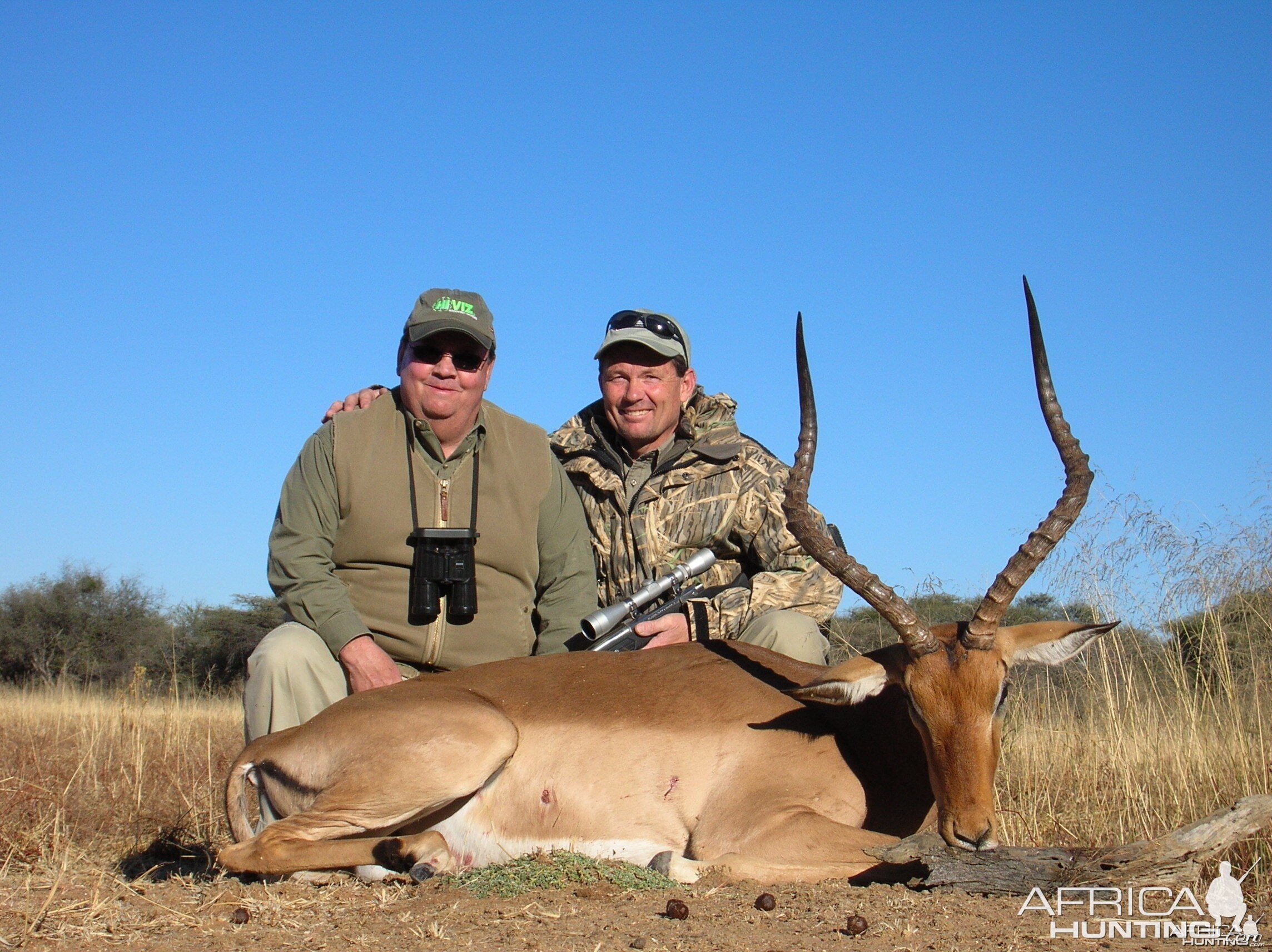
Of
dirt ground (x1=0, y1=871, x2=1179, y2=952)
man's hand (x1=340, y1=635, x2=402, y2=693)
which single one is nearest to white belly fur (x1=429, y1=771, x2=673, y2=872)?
dirt ground (x1=0, y1=871, x2=1179, y2=952)

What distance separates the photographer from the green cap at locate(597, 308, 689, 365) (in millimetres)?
6598

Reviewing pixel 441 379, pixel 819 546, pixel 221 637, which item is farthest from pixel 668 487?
pixel 221 637

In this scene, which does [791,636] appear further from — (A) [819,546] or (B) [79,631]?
(B) [79,631]

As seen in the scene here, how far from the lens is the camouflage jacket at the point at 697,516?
658 centimetres

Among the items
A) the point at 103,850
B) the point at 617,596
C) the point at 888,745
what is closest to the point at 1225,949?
the point at 888,745

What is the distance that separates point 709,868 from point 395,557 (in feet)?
7.78

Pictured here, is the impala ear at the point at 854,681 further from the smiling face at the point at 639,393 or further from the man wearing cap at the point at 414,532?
the smiling face at the point at 639,393

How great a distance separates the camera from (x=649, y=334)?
663 centimetres

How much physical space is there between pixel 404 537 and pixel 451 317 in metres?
1.18

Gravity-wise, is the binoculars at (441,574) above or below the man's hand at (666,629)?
above

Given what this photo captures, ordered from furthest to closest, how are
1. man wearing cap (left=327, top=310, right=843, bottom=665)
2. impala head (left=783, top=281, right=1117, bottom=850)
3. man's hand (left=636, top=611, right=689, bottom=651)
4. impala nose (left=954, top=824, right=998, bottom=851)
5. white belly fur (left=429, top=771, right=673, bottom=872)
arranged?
man wearing cap (left=327, top=310, right=843, bottom=665), man's hand (left=636, top=611, right=689, bottom=651), white belly fur (left=429, top=771, right=673, bottom=872), impala head (left=783, top=281, right=1117, bottom=850), impala nose (left=954, top=824, right=998, bottom=851)

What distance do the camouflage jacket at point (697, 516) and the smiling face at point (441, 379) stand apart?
811mm

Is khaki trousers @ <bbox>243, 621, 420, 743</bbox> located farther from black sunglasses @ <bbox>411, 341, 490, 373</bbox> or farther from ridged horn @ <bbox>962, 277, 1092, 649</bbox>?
ridged horn @ <bbox>962, 277, 1092, 649</bbox>
